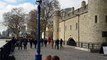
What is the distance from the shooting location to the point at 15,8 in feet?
401

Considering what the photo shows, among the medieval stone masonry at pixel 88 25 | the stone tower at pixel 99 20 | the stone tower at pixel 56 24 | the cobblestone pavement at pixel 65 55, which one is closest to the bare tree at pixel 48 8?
the stone tower at pixel 56 24

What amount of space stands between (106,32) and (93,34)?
183cm

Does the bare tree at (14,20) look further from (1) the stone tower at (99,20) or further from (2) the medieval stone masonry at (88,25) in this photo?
(1) the stone tower at (99,20)

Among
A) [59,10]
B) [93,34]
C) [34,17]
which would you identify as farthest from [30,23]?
[93,34]

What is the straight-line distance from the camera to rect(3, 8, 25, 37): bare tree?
11962 centimetres

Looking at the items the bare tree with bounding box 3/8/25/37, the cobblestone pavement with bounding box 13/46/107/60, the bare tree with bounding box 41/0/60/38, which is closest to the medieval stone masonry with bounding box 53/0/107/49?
the cobblestone pavement with bounding box 13/46/107/60

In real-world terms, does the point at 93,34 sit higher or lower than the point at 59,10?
Answer: lower

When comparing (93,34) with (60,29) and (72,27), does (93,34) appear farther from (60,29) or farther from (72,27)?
(60,29)

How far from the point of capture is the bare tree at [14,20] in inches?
4710

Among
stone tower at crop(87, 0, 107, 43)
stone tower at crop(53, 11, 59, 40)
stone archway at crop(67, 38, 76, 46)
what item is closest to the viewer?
stone tower at crop(87, 0, 107, 43)

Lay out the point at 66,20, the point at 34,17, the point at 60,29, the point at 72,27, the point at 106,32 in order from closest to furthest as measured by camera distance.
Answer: the point at 106,32, the point at 72,27, the point at 66,20, the point at 60,29, the point at 34,17

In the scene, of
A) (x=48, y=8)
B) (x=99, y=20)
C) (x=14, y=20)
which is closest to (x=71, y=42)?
(x=99, y=20)

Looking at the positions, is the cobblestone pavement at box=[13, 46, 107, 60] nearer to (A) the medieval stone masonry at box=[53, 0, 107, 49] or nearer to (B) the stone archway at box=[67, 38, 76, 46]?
(A) the medieval stone masonry at box=[53, 0, 107, 49]

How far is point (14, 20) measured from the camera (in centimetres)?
11919
